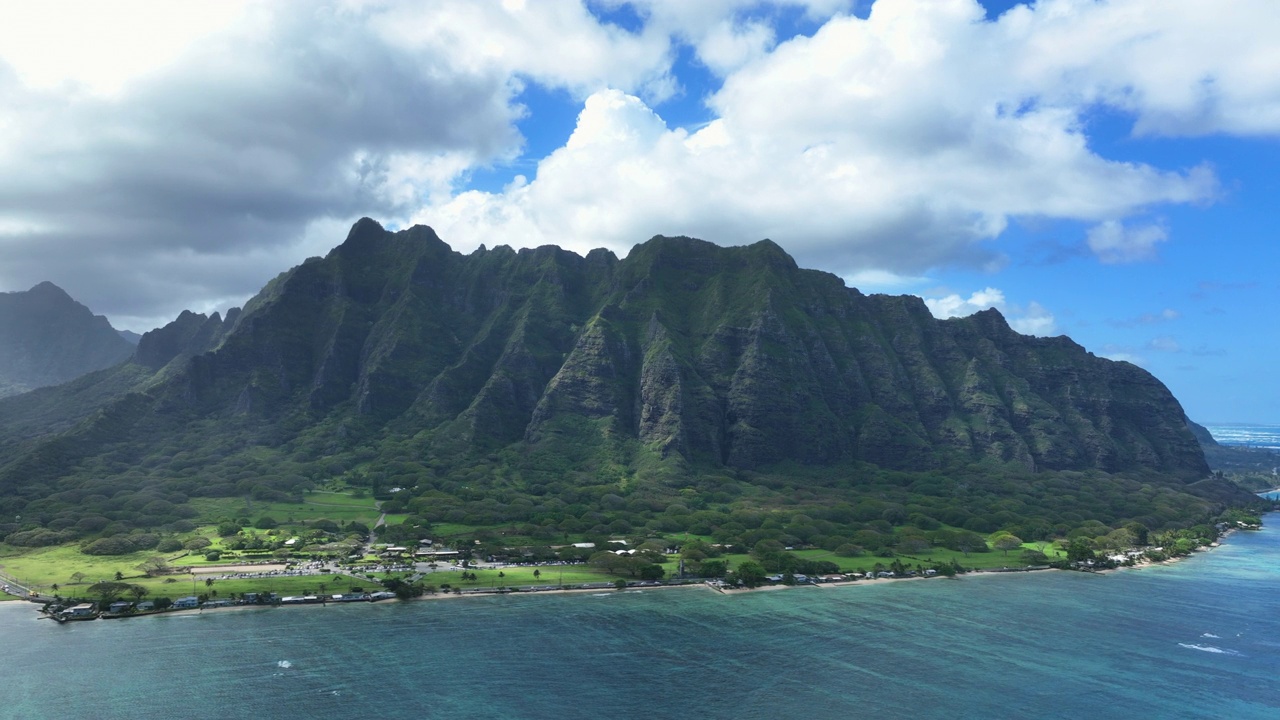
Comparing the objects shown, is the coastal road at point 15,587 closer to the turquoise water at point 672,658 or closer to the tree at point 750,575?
the turquoise water at point 672,658

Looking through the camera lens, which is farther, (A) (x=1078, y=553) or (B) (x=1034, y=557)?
(B) (x=1034, y=557)

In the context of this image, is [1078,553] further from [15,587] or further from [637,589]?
[15,587]

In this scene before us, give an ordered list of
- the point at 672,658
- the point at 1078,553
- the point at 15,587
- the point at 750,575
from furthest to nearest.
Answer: the point at 1078,553, the point at 750,575, the point at 15,587, the point at 672,658

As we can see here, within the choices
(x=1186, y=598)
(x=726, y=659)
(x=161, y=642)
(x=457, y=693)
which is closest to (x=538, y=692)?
(x=457, y=693)

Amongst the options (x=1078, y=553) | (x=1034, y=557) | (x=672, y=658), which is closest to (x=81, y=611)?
(x=672, y=658)

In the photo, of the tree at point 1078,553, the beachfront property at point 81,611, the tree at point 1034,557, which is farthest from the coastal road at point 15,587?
the tree at point 1078,553

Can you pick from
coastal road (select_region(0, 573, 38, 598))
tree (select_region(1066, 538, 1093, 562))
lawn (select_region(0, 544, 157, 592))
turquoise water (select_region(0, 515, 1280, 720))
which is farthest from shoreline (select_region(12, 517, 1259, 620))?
lawn (select_region(0, 544, 157, 592))

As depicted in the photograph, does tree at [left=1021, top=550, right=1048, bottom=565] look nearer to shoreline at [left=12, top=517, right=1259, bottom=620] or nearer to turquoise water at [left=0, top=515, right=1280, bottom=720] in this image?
shoreline at [left=12, top=517, right=1259, bottom=620]

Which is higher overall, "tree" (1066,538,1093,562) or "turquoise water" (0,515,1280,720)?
"tree" (1066,538,1093,562)
